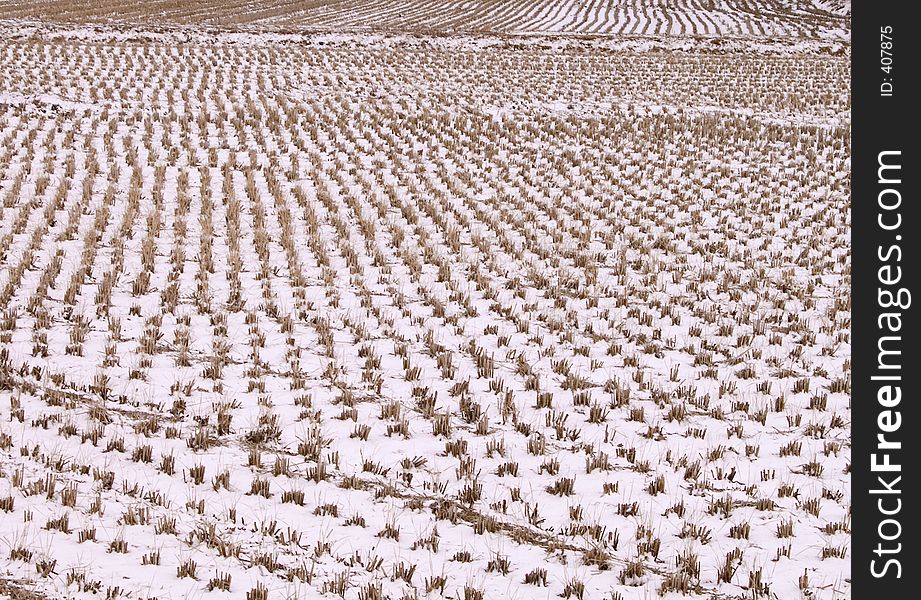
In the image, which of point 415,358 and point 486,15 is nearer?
point 415,358

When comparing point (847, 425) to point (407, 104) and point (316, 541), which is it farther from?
point (407, 104)

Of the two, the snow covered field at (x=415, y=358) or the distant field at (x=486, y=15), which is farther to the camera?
the distant field at (x=486, y=15)

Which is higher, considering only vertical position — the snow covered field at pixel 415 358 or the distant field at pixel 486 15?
the distant field at pixel 486 15
